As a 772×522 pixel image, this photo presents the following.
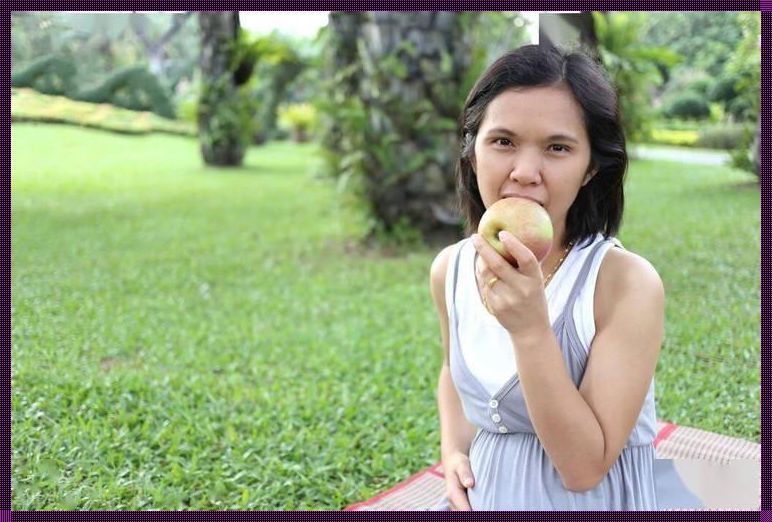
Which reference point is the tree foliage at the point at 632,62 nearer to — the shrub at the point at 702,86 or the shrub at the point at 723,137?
the shrub at the point at 702,86

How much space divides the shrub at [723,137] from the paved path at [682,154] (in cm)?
3

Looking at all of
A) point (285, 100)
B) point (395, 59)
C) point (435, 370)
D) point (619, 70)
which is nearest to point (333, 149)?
point (395, 59)

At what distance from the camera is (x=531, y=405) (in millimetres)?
1279

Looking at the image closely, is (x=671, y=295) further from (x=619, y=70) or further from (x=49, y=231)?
(x=49, y=231)

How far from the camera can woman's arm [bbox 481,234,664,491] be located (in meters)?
1.26

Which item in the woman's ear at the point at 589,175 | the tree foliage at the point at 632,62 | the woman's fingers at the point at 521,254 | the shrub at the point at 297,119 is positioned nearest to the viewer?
the woman's fingers at the point at 521,254

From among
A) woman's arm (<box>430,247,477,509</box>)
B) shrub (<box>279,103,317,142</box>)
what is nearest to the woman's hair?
woman's arm (<box>430,247,477,509</box>)

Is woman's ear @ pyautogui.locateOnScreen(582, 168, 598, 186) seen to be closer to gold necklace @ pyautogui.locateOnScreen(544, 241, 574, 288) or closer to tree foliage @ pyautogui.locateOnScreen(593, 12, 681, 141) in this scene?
gold necklace @ pyautogui.locateOnScreen(544, 241, 574, 288)

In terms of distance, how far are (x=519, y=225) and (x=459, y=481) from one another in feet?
2.12

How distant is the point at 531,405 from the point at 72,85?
102 inches

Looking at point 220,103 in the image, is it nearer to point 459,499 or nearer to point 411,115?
point 411,115

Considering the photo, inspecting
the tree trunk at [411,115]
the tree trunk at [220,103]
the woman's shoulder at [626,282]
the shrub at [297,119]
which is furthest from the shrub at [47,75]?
the shrub at [297,119]

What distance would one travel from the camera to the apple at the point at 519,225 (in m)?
1.25

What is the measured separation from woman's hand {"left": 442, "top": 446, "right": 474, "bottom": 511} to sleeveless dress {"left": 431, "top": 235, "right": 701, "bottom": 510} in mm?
49
